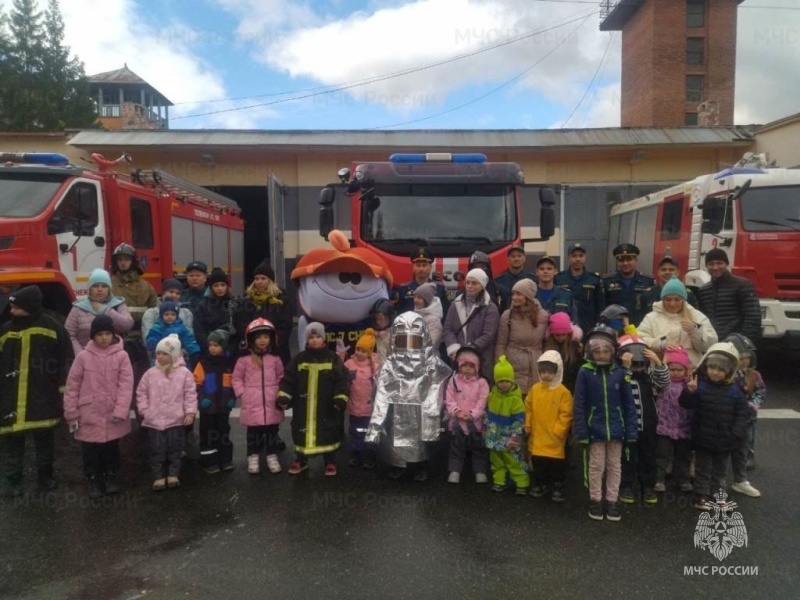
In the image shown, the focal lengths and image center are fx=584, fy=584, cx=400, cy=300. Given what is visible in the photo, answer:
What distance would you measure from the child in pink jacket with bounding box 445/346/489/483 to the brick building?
137 feet

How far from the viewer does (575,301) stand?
546 cm

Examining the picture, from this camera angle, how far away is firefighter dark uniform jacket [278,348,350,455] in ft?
14.8

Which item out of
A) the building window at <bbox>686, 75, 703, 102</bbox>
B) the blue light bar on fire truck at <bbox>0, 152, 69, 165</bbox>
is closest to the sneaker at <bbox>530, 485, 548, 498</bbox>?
the blue light bar on fire truck at <bbox>0, 152, 69, 165</bbox>

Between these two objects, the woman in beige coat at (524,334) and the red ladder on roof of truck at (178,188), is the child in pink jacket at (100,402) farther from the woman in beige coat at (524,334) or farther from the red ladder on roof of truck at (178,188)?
the red ladder on roof of truck at (178,188)

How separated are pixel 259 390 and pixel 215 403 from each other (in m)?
0.39

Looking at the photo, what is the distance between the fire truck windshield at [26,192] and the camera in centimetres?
Result: 654

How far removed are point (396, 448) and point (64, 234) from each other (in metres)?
4.96

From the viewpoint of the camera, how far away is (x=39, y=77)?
1368 inches

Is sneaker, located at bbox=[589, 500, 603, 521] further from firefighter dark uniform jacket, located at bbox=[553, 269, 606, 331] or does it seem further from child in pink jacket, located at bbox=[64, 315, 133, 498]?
child in pink jacket, located at bbox=[64, 315, 133, 498]

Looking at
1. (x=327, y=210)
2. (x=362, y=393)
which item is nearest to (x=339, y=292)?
(x=362, y=393)

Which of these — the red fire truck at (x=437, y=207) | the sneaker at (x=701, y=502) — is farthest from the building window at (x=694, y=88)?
the sneaker at (x=701, y=502)

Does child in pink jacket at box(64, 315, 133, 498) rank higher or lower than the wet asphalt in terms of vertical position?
higher

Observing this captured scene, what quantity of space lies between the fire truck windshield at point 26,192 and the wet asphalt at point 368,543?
347 cm

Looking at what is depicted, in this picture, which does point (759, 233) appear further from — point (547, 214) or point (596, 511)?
point (596, 511)
